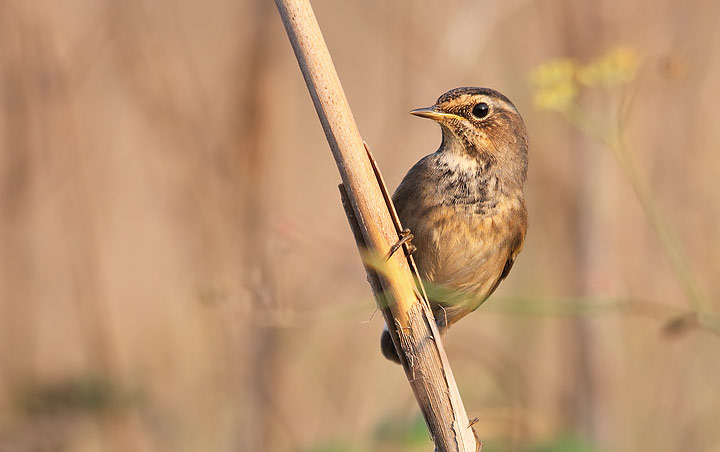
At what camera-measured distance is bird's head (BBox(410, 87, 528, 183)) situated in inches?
122

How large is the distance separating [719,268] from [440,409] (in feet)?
9.94

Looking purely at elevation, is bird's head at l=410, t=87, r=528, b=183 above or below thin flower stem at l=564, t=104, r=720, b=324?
above

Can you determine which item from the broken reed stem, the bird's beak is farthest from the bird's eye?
the broken reed stem

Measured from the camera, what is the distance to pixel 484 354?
4039mm

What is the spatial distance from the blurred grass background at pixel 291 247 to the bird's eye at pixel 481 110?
0.60 meters

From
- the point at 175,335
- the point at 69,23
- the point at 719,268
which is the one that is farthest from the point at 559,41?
the point at 175,335

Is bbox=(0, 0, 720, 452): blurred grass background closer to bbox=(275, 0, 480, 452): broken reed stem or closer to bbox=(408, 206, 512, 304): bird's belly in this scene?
bbox=(408, 206, 512, 304): bird's belly

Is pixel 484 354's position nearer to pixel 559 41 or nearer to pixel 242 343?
pixel 242 343

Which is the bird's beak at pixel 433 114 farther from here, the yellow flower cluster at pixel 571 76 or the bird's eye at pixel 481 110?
the yellow flower cluster at pixel 571 76

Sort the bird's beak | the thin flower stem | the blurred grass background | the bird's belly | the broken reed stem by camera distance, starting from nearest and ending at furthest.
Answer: the broken reed stem, the thin flower stem, the bird's beak, the bird's belly, the blurred grass background

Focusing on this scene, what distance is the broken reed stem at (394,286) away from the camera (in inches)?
80.8

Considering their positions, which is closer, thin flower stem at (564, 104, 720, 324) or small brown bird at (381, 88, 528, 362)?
thin flower stem at (564, 104, 720, 324)

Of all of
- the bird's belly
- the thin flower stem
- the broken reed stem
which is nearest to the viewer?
the broken reed stem

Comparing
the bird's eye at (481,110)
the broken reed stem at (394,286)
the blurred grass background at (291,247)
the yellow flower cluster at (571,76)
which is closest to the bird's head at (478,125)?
the bird's eye at (481,110)
